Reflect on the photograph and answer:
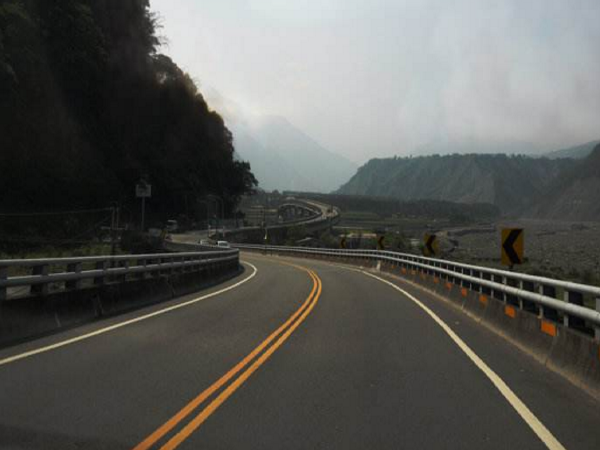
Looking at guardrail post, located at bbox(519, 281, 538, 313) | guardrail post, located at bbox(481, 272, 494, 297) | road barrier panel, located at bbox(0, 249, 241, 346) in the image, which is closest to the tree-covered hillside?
road barrier panel, located at bbox(0, 249, 241, 346)

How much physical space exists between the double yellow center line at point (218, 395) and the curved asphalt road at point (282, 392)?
3 cm

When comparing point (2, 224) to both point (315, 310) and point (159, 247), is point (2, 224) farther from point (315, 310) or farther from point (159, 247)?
point (315, 310)

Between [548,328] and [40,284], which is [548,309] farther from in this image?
[40,284]

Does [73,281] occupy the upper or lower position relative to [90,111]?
lower

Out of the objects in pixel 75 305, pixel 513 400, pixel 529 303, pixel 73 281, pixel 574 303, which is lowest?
pixel 75 305

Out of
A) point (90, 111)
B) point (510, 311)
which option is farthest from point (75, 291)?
point (90, 111)

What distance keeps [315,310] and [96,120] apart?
6198 cm

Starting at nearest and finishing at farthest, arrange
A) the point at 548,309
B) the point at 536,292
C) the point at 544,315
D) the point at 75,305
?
the point at 548,309 → the point at 544,315 → the point at 536,292 → the point at 75,305

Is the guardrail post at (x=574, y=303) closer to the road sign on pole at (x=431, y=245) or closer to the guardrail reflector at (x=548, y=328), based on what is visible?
the guardrail reflector at (x=548, y=328)

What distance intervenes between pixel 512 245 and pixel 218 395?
10.1m

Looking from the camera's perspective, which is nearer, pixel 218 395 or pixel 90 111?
pixel 218 395

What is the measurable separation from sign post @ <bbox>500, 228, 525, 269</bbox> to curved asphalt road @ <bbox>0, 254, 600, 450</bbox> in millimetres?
3241

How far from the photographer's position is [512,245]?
1561 cm

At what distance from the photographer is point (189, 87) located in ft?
351
